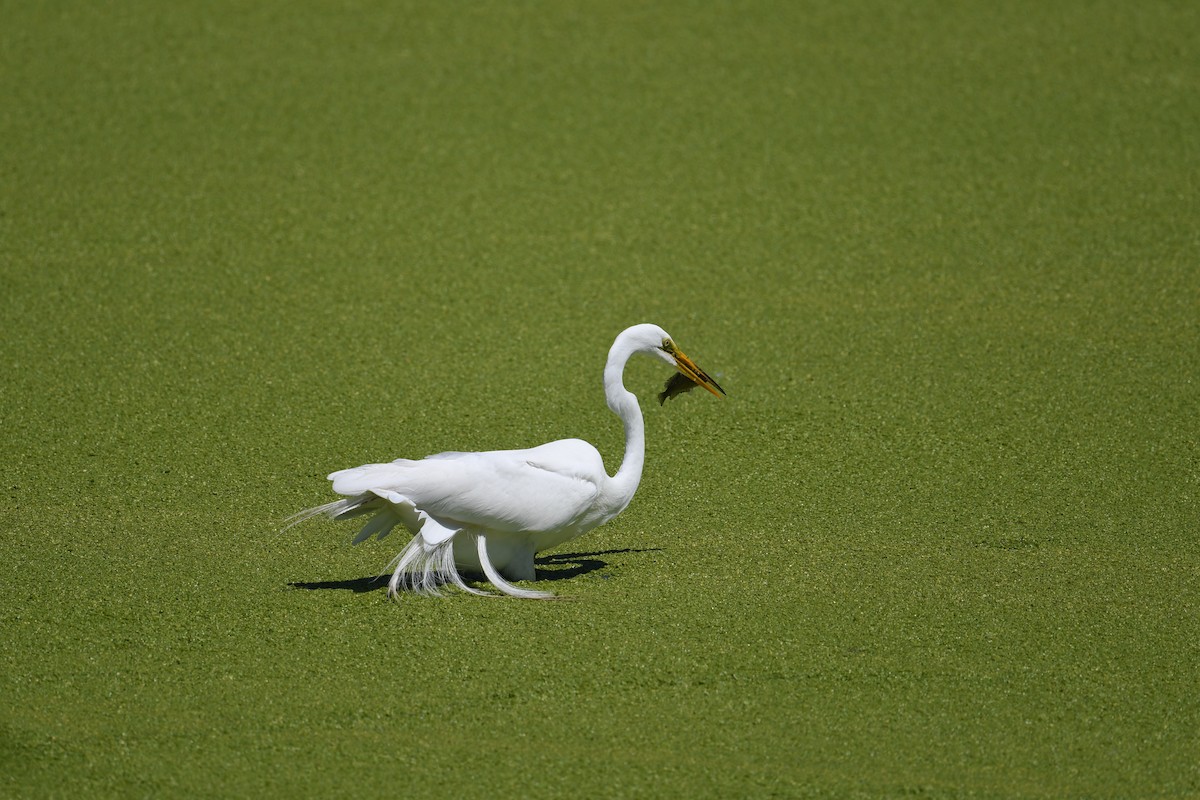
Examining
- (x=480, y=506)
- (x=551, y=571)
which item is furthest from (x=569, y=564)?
(x=480, y=506)

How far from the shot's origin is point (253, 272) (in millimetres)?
5488

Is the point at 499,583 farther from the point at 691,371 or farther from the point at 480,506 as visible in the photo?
the point at 691,371

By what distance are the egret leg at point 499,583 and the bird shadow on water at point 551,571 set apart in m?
0.15

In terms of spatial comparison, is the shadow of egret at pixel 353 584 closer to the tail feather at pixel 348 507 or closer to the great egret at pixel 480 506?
the great egret at pixel 480 506

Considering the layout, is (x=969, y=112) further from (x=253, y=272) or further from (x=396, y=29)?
(x=253, y=272)

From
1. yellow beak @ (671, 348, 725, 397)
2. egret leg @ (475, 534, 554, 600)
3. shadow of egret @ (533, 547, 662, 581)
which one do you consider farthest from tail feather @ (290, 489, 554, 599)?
yellow beak @ (671, 348, 725, 397)

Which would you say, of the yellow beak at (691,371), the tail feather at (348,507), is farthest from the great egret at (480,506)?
the yellow beak at (691,371)

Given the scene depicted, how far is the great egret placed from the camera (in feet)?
10.9

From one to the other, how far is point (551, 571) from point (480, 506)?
42 cm

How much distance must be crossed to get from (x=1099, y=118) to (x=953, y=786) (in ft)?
15.7

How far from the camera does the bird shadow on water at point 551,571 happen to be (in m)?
3.46

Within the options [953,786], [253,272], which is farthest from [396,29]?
[953,786]

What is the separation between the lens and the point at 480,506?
3332mm

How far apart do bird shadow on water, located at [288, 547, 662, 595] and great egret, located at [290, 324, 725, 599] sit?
74mm
